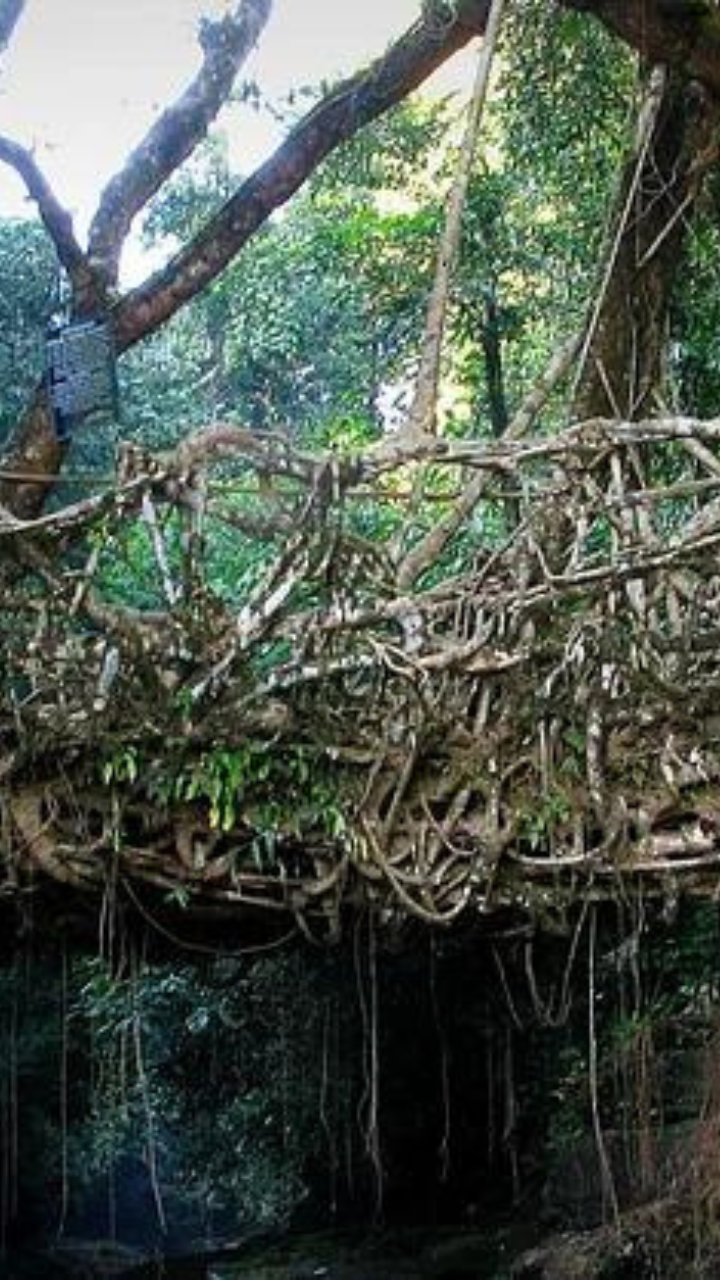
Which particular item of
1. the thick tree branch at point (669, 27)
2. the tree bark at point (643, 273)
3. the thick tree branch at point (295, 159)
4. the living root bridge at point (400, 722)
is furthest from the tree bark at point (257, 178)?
the living root bridge at point (400, 722)

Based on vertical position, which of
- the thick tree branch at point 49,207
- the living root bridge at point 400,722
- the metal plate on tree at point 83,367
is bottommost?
the living root bridge at point 400,722

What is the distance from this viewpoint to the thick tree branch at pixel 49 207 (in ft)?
23.0

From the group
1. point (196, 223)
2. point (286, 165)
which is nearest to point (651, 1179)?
point (286, 165)

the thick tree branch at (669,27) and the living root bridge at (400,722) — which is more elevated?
the thick tree branch at (669,27)

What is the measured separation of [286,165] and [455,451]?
3.27m

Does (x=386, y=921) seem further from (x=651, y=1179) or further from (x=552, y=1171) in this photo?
(x=552, y=1171)

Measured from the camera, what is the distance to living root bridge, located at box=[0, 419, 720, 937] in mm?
4387

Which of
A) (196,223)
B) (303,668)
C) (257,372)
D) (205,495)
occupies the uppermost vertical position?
(196,223)

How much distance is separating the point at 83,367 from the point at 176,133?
2161 millimetres

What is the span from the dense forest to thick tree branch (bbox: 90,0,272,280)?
19 mm

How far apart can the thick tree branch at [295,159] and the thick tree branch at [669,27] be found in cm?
193

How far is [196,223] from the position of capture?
11430 mm

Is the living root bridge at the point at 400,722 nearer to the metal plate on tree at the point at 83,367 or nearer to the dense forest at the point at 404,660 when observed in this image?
the dense forest at the point at 404,660

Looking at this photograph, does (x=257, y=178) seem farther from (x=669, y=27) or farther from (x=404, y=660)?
(x=404, y=660)
